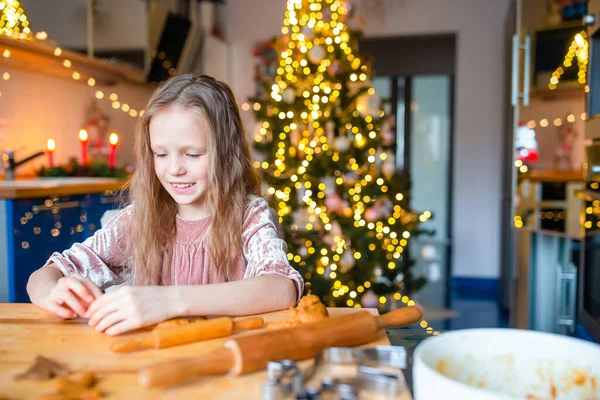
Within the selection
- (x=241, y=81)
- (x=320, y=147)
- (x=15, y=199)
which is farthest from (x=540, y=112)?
(x=241, y=81)

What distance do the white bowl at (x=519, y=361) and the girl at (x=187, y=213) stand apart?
0.45 meters

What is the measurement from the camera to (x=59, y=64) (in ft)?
10.8

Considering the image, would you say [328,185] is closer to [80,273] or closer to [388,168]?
[388,168]

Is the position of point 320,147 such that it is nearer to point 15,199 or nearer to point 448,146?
point 15,199

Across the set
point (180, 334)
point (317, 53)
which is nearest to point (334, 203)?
point (317, 53)

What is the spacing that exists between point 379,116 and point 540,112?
2.75 feet

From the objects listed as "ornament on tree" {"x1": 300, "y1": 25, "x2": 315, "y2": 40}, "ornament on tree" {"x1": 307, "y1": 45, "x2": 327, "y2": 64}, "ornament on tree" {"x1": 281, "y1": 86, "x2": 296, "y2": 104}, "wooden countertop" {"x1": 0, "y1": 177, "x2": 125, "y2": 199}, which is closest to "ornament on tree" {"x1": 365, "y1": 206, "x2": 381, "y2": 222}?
"ornament on tree" {"x1": 281, "y1": 86, "x2": 296, "y2": 104}

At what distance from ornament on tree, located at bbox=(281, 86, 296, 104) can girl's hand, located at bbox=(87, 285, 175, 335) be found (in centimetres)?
234

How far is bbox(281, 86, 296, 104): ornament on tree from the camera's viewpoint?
2975mm

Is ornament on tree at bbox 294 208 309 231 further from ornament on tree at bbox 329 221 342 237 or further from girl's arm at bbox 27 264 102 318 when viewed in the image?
girl's arm at bbox 27 264 102 318

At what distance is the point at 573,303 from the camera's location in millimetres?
2420

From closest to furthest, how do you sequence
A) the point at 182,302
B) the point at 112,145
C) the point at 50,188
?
the point at 182,302
the point at 50,188
the point at 112,145

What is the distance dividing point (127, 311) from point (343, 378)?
0.32 m

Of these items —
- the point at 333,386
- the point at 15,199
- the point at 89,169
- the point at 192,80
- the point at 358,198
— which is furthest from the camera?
the point at 89,169
